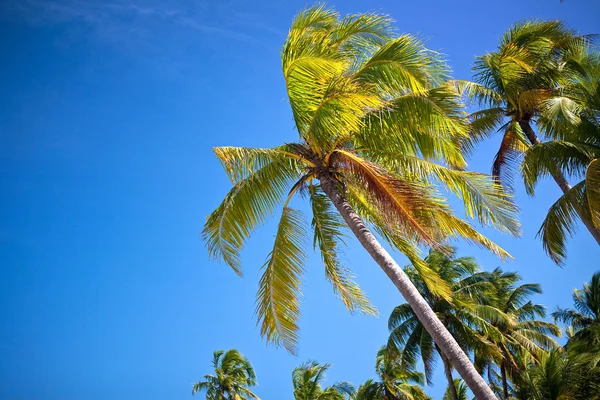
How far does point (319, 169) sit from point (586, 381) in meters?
10.4

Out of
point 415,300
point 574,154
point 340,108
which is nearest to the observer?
point 415,300

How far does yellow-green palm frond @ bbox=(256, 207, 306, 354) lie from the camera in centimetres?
1161

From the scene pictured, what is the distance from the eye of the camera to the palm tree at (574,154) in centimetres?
1314

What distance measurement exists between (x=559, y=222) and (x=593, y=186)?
6.05 feet

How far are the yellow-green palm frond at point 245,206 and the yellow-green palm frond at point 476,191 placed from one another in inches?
101

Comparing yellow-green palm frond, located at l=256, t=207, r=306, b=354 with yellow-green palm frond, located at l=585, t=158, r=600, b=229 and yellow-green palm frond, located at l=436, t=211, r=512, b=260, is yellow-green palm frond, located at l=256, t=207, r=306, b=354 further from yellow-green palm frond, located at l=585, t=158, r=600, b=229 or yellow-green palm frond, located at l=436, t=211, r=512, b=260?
yellow-green palm frond, located at l=585, t=158, r=600, b=229

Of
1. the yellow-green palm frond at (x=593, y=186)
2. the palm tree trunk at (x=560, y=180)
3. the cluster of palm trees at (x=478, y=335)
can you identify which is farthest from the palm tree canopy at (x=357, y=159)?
the cluster of palm trees at (x=478, y=335)

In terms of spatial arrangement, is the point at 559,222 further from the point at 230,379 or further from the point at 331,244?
the point at 230,379

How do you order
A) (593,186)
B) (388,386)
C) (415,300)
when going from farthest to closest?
(388,386) → (593,186) → (415,300)

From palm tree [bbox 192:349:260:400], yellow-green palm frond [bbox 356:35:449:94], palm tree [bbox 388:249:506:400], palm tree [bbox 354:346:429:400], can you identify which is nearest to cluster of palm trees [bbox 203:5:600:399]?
yellow-green palm frond [bbox 356:35:449:94]

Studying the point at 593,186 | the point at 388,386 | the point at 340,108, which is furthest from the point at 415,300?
the point at 388,386

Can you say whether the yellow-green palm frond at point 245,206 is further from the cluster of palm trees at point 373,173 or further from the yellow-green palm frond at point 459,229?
the yellow-green palm frond at point 459,229

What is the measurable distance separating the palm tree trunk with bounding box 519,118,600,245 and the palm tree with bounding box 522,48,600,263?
20 cm

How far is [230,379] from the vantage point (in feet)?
111
